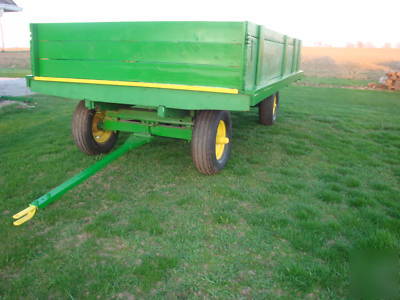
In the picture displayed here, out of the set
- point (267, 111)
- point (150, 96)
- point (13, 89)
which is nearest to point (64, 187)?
point (150, 96)

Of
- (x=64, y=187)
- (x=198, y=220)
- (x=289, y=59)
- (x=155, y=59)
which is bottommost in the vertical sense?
(x=198, y=220)

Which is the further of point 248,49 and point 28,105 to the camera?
point 28,105

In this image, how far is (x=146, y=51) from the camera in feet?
12.4

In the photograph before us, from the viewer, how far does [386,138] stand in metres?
6.44

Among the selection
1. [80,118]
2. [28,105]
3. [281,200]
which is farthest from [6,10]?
[281,200]

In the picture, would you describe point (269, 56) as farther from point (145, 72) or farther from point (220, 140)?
point (145, 72)

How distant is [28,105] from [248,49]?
718 centimetres

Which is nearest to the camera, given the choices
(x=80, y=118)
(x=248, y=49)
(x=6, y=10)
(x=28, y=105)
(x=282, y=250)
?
(x=282, y=250)

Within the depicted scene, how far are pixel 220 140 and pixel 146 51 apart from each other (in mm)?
1431

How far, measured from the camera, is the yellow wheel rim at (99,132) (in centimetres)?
483

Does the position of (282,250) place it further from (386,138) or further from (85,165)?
(386,138)

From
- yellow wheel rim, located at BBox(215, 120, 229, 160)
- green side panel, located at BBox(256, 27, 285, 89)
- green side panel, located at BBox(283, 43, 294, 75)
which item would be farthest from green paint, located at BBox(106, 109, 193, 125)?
green side panel, located at BBox(283, 43, 294, 75)

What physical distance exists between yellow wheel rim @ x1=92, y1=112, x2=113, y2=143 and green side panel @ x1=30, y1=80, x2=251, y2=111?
30.4 inches

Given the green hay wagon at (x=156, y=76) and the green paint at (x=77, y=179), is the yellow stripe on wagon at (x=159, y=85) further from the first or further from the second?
the green paint at (x=77, y=179)
